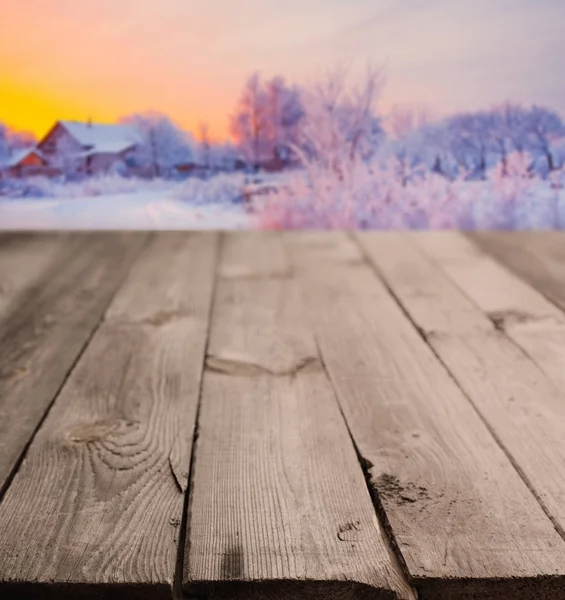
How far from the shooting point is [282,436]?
3.16 ft

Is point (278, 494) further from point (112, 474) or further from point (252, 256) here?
point (252, 256)

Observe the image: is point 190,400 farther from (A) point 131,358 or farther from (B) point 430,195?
(B) point 430,195

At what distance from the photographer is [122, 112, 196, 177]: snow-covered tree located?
2.37 m

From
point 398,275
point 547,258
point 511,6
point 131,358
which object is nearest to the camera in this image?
point 131,358

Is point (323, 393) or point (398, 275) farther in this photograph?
point (398, 275)

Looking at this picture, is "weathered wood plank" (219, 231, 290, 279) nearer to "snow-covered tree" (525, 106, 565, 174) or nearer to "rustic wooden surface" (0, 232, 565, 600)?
"rustic wooden surface" (0, 232, 565, 600)

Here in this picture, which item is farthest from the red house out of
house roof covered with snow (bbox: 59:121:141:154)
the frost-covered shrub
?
the frost-covered shrub

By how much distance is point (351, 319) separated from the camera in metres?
1.44

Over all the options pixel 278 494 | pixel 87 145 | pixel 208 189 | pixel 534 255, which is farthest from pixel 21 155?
pixel 278 494

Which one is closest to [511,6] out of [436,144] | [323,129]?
[436,144]

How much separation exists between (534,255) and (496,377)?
0.94 m

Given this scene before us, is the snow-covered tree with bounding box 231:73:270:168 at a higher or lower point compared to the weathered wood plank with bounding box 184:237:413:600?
higher

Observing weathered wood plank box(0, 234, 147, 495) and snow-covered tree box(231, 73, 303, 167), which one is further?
snow-covered tree box(231, 73, 303, 167)

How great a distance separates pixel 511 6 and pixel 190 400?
66.9 inches
